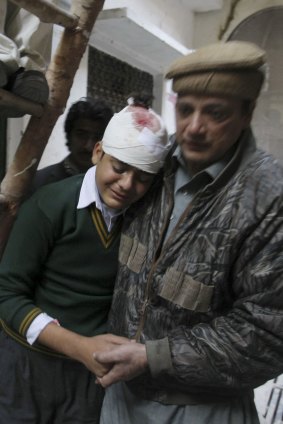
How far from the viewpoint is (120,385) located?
109 cm

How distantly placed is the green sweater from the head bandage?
17 centimetres

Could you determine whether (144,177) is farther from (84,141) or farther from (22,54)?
(84,141)

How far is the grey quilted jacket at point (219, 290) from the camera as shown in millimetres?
840

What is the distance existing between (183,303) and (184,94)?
0.43m

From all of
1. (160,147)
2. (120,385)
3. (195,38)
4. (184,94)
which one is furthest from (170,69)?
(195,38)

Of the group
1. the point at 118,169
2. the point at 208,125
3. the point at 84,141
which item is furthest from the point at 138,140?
the point at 84,141

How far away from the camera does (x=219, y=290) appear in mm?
893

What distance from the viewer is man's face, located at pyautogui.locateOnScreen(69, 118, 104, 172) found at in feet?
5.65

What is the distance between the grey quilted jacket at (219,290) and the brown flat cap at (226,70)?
116mm

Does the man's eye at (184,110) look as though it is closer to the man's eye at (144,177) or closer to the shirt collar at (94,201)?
the man's eye at (144,177)

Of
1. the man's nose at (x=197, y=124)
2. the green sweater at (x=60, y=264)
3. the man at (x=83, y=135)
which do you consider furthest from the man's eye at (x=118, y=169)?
the man at (x=83, y=135)

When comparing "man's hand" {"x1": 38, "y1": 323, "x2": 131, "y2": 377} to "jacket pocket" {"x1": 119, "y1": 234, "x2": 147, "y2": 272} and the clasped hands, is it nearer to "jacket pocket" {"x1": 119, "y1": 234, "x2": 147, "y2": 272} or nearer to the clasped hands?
the clasped hands

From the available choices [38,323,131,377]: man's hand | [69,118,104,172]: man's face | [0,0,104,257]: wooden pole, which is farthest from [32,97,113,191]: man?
[38,323,131,377]: man's hand

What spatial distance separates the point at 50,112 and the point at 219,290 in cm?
68
